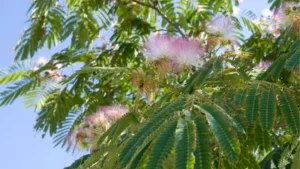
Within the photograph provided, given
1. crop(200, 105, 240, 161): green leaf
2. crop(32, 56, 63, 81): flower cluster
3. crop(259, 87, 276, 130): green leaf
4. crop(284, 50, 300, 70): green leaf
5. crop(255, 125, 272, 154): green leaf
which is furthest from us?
crop(32, 56, 63, 81): flower cluster

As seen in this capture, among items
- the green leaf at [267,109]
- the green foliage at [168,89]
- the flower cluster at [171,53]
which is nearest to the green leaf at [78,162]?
the green foliage at [168,89]

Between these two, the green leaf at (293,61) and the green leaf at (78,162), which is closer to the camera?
the green leaf at (293,61)

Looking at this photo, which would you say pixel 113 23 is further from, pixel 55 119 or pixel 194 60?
pixel 194 60

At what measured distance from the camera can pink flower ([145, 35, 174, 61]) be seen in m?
2.46

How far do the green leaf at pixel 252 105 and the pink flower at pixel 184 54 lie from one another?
0.52m

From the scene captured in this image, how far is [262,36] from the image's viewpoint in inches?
177

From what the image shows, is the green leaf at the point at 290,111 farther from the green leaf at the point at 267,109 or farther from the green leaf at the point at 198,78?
the green leaf at the point at 198,78

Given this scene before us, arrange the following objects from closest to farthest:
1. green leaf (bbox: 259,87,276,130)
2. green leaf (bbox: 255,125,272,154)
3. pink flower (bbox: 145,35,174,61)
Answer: green leaf (bbox: 259,87,276,130), green leaf (bbox: 255,125,272,154), pink flower (bbox: 145,35,174,61)

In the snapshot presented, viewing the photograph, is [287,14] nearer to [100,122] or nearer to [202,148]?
[100,122]

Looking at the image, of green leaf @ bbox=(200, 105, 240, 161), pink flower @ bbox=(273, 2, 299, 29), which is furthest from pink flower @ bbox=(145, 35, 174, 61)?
green leaf @ bbox=(200, 105, 240, 161)

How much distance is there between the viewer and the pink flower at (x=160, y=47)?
2459 mm

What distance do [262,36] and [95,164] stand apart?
2.80 metres

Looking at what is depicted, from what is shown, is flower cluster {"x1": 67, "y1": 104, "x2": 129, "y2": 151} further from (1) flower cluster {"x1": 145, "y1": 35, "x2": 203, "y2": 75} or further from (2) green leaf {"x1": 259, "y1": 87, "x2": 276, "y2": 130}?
(2) green leaf {"x1": 259, "y1": 87, "x2": 276, "y2": 130}

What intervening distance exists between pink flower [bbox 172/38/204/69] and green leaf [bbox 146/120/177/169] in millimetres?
1026
